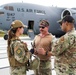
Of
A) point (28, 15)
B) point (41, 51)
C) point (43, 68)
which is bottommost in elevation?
point (28, 15)

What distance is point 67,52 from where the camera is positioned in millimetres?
A: 3338

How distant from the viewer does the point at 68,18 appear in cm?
340

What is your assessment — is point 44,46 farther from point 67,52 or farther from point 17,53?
point 67,52

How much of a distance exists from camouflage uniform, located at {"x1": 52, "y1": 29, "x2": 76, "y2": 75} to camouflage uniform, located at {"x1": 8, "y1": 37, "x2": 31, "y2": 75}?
17.9 inches

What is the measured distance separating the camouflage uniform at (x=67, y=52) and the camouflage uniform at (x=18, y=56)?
46 centimetres

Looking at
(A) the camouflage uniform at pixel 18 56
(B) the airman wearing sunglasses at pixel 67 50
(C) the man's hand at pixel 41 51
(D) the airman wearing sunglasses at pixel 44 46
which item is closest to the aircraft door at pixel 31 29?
(D) the airman wearing sunglasses at pixel 44 46

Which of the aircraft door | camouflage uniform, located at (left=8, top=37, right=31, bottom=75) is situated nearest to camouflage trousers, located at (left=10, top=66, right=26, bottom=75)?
camouflage uniform, located at (left=8, top=37, right=31, bottom=75)

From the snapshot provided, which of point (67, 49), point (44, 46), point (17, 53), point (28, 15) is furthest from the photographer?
point (28, 15)

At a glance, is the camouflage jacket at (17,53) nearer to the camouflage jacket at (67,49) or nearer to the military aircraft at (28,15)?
the camouflage jacket at (67,49)

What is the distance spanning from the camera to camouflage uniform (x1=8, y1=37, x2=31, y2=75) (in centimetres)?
351

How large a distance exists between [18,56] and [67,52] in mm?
671

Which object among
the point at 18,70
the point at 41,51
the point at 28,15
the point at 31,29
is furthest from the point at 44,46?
the point at 31,29

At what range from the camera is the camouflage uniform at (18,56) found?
3.51 metres

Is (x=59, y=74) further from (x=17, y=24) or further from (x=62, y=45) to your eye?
(x=17, y=24)
